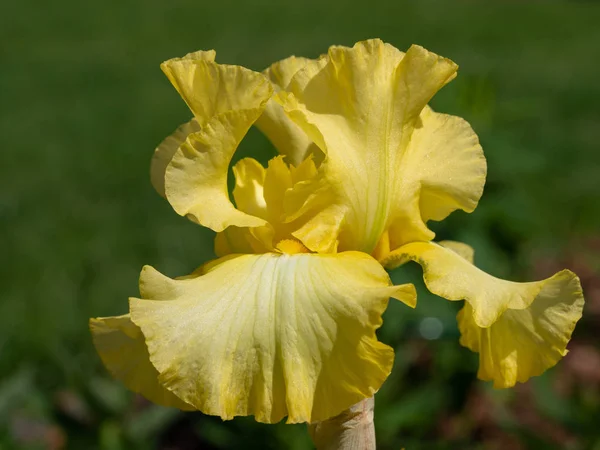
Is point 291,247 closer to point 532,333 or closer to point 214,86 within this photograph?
point 214,86

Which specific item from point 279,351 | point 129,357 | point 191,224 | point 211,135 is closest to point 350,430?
point 279,351

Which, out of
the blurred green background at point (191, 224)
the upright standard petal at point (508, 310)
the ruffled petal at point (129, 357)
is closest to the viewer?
the upright standard petal at point (508, 310)

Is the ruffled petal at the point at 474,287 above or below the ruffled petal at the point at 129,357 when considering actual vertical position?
above

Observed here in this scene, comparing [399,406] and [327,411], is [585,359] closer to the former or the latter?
[399,406]

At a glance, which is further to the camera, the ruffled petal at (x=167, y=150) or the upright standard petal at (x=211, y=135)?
the ruffled petal at (x=167, y=150)

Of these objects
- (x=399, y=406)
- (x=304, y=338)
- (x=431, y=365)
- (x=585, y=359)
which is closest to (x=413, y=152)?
(x=304, y=338)

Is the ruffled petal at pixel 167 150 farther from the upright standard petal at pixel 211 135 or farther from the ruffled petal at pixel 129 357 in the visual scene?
the ruffled petal at pixel 129 357

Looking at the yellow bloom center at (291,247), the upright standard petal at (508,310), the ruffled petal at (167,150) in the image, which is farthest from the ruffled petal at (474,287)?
the ruffled petal at (167,150)
